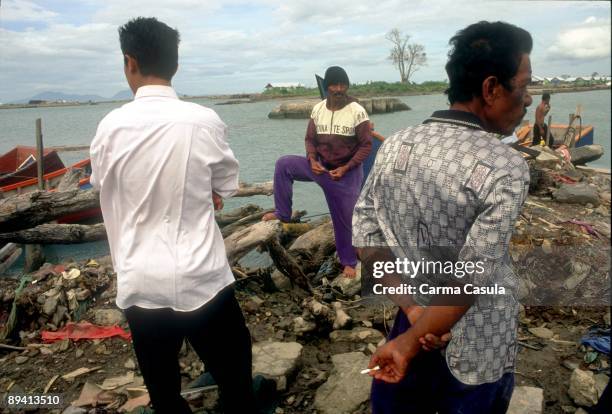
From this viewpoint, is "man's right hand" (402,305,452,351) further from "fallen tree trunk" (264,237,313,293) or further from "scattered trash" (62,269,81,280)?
"scattered trash" (62,269,81,280)

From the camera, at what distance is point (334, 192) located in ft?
14.3

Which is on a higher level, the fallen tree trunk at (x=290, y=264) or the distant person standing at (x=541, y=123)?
the distant person standing at (x=541, y=123)

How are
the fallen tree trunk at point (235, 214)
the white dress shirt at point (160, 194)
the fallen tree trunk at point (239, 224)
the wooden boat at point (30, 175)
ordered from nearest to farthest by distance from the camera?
the white dress shirt at point (160, 194)
the fallen tree trunk at point (239, 224)
the fallen tree trunk at point (235, 214)
the wooden boat at point (30, 175)

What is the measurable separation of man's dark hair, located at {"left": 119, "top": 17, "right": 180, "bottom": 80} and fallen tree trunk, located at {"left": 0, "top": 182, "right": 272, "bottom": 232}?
110 inches

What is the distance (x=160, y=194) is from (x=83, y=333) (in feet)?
7.73

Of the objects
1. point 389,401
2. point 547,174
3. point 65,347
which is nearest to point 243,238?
point 65,347

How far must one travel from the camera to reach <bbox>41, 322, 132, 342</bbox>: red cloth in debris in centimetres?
338

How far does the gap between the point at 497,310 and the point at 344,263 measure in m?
3.33

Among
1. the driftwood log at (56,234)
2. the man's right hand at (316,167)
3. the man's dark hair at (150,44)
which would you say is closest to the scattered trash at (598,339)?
the man's right hand at (316,167)

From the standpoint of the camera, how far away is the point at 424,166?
1.24 metres

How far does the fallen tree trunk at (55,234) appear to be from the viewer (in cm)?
460

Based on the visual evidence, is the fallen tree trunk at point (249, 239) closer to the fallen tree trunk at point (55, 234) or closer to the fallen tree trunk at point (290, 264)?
the fallen tree trunk at point (290, 264)

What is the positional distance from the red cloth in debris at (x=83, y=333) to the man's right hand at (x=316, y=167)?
6.93 ft

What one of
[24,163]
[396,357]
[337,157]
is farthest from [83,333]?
[24,163]
